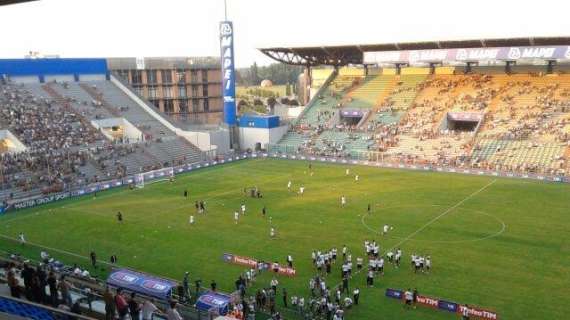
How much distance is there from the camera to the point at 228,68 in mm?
66938

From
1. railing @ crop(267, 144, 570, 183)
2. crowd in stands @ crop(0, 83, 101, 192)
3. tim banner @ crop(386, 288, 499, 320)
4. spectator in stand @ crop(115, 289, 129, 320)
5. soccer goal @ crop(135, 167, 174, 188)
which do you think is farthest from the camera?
soccer goal @ crop(135, 167, 174, 188)

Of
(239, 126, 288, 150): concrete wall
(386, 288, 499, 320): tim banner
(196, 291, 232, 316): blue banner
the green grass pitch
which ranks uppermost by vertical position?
(239, 126, 288, 150): concrete wall

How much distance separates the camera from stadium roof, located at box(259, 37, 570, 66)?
59469mm

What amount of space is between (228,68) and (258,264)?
1717 inches

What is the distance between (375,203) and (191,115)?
162 ft

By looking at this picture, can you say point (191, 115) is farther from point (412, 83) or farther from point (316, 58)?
point (412, 83)

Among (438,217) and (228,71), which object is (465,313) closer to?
(438,217)

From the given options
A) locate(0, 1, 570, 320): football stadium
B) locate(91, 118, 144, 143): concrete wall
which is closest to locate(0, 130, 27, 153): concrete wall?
locate(0, 1, 570, 320): football stadium

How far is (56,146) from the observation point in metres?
54.7

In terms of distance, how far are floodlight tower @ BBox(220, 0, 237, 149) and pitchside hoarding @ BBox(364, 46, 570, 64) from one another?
17.8 metres

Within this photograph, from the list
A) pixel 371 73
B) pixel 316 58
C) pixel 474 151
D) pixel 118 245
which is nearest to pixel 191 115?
pixel 316 58

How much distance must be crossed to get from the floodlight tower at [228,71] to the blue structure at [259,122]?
123cm

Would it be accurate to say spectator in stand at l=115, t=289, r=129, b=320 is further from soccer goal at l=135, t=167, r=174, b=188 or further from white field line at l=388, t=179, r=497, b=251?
soccer goal at l=135, t=167, r=174, b=188

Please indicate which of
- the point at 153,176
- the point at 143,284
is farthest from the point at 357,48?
the point at 143,284
